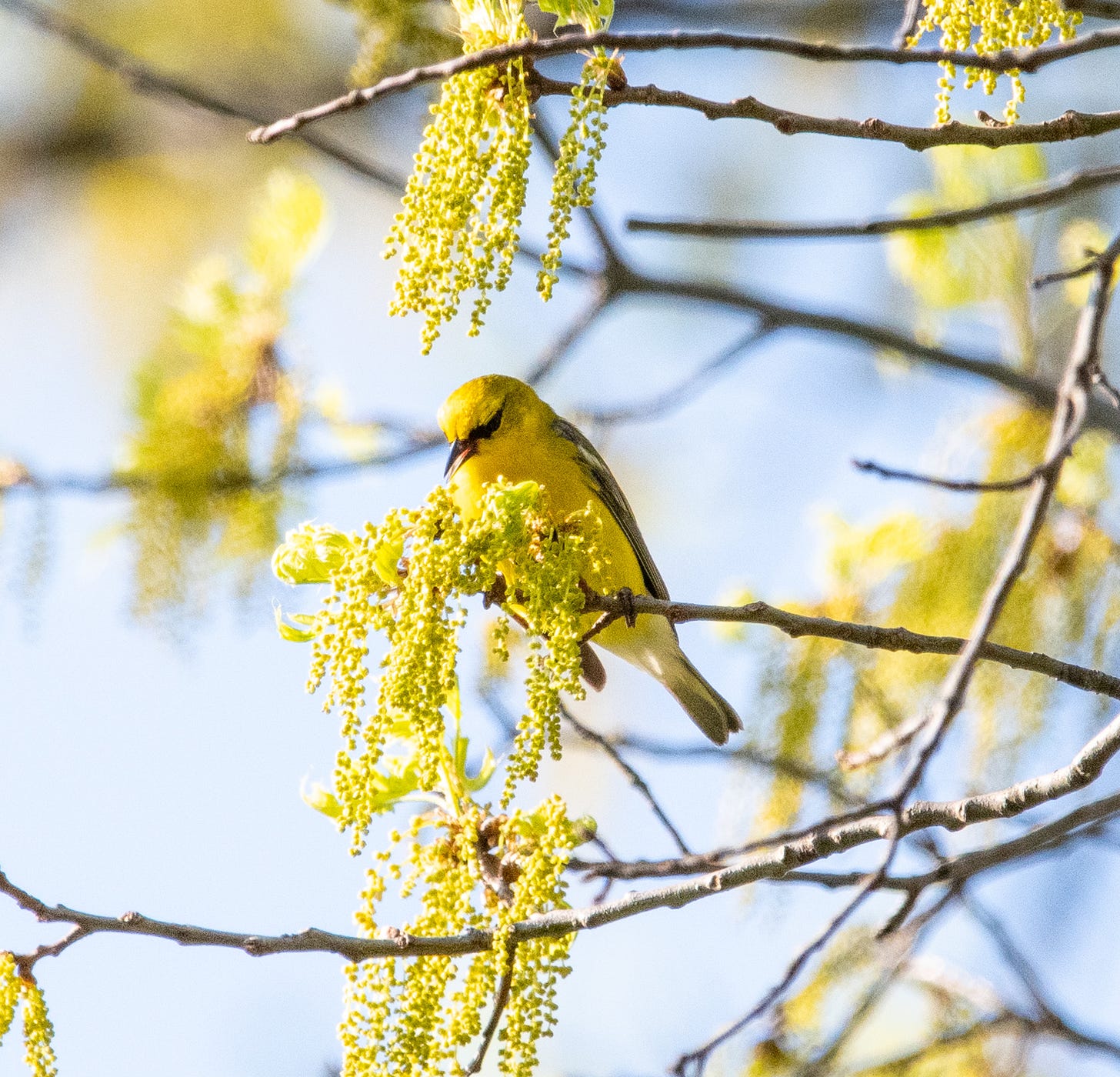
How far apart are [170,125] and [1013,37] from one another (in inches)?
224

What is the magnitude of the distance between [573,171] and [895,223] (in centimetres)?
86

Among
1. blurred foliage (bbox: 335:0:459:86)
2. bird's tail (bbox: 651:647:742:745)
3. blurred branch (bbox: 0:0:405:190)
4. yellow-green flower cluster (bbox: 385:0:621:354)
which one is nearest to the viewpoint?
yellow-green flower cluster (bbox: 385:0:621:354)

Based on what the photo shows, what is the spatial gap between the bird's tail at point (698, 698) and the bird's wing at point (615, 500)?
442 mm

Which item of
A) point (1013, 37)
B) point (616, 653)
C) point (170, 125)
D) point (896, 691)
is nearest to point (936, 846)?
point (896, 691)

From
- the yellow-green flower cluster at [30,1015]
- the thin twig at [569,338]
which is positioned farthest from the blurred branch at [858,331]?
the yellow-green flower cluster at [30,1015]

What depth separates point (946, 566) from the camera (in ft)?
12.2

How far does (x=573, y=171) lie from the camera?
2.02 m

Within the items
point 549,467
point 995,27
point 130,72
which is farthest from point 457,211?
point 549,467

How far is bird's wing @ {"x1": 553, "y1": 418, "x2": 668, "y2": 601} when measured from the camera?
13.9 feet

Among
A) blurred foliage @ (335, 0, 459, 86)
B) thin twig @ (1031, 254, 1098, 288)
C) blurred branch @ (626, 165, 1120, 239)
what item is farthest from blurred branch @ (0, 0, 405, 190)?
thin twig @ (1031, 254, 1098, 288)

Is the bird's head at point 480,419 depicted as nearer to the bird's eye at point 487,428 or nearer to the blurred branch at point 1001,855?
the bird's eye at point 487,428

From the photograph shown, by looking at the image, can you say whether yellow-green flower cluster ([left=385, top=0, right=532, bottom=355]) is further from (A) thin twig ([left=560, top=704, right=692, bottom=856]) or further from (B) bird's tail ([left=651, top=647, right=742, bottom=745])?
(B) bird's tail ([left=651, top=647, right=742, bottom=745])

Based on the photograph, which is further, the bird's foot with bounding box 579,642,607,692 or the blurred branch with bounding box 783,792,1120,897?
the bird's foot with bounding box 579,642,607,692

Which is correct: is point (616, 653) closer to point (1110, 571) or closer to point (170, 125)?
point (1110, 571)
